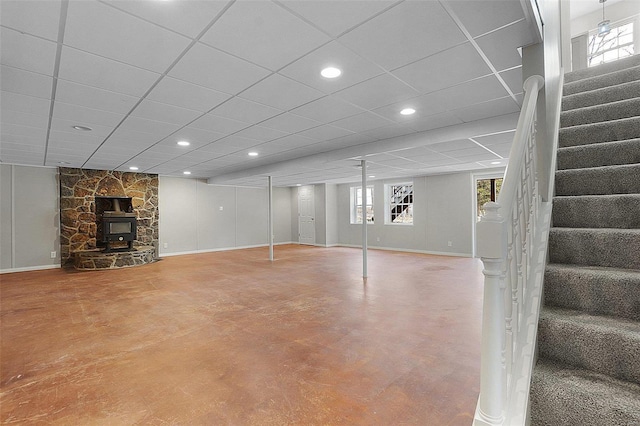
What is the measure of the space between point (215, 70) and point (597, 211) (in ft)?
9.75

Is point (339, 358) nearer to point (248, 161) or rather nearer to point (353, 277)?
point (353, 277)

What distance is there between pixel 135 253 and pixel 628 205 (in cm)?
878

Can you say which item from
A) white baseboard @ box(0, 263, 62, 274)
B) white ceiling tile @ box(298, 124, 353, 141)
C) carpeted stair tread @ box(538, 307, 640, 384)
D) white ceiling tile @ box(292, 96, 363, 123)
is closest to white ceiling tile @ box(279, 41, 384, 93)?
white ceiling tile @ box(292, 96, 363, 123)

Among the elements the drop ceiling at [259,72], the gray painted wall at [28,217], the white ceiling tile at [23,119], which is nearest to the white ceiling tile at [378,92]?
the drop ceiling at [259,72]

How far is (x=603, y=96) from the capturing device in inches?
114

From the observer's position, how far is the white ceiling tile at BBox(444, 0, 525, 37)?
1734 millimetres

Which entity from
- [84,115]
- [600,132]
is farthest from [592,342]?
[84,115]

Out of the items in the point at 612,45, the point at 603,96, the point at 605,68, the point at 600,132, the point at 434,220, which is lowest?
the point at 434,220

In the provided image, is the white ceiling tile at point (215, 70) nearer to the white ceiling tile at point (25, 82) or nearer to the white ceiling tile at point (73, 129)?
the white ceiling tile at point (25, 82)

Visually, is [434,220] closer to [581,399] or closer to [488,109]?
[488,109]

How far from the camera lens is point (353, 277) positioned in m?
5.88

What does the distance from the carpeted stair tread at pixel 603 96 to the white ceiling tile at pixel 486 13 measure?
1799 mm

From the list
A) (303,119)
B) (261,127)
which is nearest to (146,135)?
(261,127)

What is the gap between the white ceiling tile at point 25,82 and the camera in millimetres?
2482
